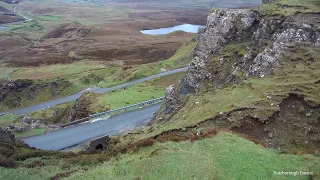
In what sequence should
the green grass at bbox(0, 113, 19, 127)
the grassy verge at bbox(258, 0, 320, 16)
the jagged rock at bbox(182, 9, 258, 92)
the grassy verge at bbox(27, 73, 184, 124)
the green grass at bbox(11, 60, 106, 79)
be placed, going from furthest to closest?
the green grass at bbox(11, 60, 106, 79), the grassy verge at bbox(27, 73, 184, 124), the green grass at bbox(0, 113, 19, 127), the jagged rock at bbox(182, 9, 258, 92), the grassy verge at bbox(258, 0, 320, 16)

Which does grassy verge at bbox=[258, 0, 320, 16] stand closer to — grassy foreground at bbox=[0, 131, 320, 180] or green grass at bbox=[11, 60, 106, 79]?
grassy foreground at bbox=[0, 131, 320, 180]

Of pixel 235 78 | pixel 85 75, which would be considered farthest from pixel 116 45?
pixel 235 78

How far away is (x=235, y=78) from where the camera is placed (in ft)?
124

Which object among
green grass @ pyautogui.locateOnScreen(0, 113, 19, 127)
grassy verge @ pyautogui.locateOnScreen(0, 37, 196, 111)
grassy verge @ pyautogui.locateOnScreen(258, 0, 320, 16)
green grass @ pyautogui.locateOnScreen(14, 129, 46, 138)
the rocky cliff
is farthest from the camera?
grassy verge @ pyautogui.locateOnScreen(0, 37, 196, 111)

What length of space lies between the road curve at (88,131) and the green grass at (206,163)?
22.3m

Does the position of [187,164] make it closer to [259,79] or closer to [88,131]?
[259,79]

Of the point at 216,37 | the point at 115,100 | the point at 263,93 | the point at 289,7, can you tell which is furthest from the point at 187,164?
the point at 115,100

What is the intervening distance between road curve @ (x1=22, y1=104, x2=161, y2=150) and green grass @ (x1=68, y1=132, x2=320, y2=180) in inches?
880

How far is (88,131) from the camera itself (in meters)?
49.1

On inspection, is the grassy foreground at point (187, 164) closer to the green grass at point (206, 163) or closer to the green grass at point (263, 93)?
the green grass at point (206, 163)

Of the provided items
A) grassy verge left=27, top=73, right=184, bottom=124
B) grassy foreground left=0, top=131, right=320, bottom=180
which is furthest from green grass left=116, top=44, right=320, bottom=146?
grassy verge left=27, top=73, right=184, bottom=124

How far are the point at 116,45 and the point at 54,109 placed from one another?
7414 cm

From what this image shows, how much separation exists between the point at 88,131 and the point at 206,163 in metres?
30.1

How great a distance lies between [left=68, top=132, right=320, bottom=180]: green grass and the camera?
2098cm
